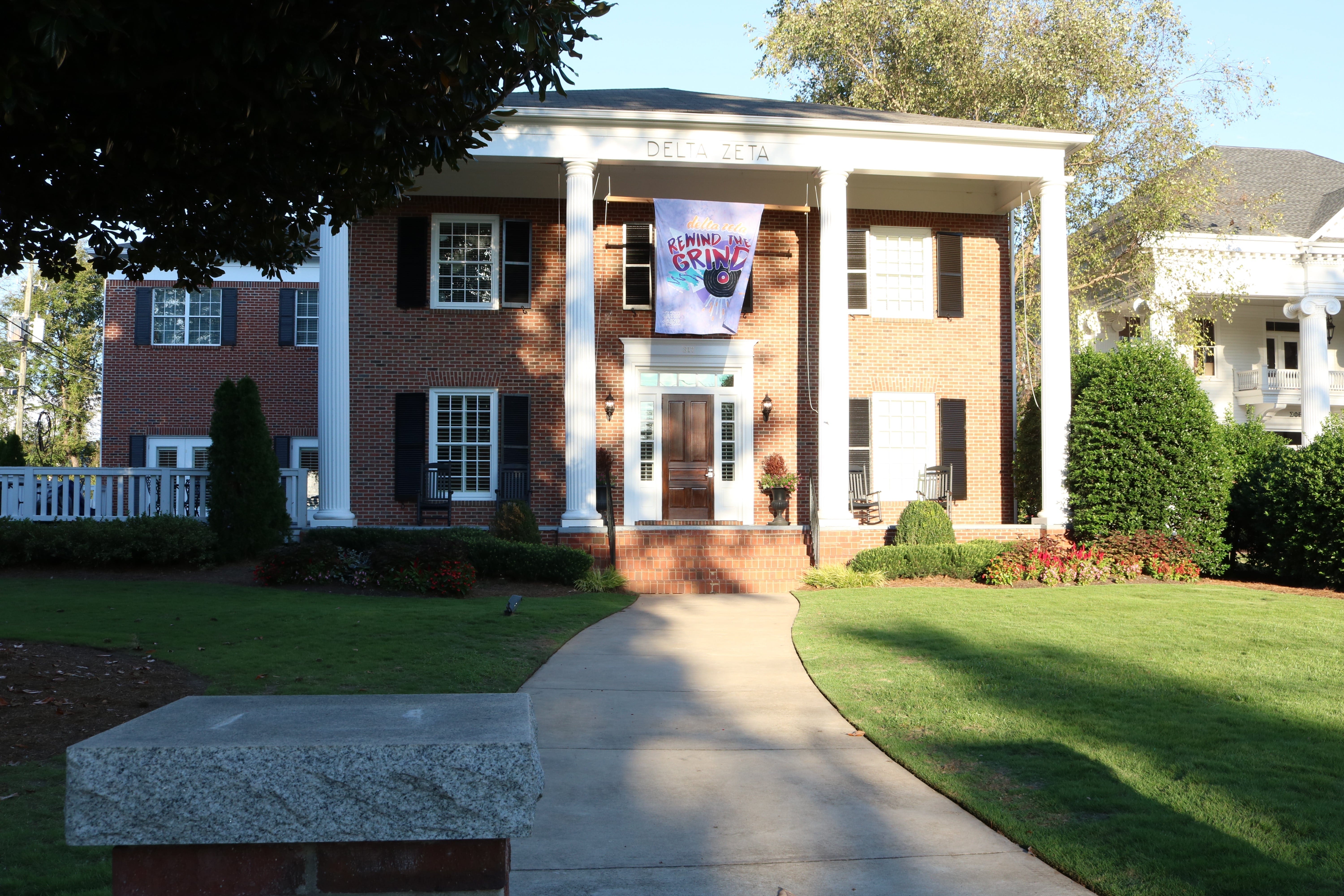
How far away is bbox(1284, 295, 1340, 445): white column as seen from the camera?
27.3 metres

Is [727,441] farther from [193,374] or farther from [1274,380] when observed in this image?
[1274,380]

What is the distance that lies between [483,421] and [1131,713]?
537 inches

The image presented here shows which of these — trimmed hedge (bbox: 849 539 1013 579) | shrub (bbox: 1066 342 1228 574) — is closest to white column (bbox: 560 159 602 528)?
trimmed hedge (bbox: 849 539 1013 579)

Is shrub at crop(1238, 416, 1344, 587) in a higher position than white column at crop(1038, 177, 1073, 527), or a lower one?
lower

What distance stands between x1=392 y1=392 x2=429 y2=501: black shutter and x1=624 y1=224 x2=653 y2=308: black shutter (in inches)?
163

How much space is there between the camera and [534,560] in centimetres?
1414

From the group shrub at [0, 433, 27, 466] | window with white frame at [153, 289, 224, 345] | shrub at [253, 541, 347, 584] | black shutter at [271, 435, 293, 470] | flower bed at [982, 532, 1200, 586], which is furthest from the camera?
window with white frame at [153, 289, 224, 345]

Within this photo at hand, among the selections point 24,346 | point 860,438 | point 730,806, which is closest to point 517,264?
point 860,438

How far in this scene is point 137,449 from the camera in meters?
24.0

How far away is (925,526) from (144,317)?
19.0m

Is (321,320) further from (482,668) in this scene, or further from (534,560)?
(482,668)

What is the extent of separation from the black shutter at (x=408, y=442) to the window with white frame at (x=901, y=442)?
8181 mm

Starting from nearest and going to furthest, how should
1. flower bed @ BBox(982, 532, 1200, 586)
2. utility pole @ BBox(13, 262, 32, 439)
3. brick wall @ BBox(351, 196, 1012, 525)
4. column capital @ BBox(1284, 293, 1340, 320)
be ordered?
1. flower bed @ BBox(982, 532, 1200, 586)
2. brick wall @ BBox(351, 196, 1012, 525)
3. column capital @ BBox(1284, 293, 1340, 320)
4. utility pole @ BBox(13, 262, 32, 439)

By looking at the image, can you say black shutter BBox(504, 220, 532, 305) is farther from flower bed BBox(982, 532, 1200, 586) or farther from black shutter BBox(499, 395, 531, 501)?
flower bed BBox(982, 532, 1200, 586)
